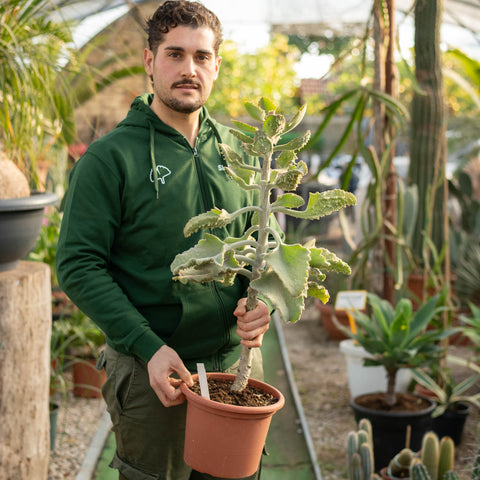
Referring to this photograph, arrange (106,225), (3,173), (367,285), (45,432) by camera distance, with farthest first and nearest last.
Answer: (367,285) < (45,432) < (3,173) < (106,225)

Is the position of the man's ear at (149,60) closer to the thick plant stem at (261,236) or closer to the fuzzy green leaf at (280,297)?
the thick plant stem at (261,236)

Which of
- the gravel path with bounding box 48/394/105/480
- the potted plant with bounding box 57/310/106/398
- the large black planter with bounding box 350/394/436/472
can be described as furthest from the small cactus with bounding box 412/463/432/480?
the potted plant with bounding box 57/310/106/398

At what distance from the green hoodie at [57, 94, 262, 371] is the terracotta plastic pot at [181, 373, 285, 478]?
0.20 m

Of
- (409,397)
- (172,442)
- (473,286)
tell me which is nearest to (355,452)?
(409,397)

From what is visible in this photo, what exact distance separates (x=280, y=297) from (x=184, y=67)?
27.2 inches

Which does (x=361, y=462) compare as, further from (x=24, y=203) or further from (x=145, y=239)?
(x=24, y=203)

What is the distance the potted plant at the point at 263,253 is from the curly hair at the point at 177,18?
39 cm

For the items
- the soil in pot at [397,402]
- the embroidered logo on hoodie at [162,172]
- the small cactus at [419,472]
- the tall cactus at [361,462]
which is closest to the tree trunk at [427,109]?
the soil in pot at [397,402]

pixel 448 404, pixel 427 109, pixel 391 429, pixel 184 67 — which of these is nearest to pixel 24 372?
pixel 184 67

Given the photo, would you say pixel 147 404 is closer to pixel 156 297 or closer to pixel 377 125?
pixel 156 297

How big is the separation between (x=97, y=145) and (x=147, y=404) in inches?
27.2

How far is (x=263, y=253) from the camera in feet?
4.28

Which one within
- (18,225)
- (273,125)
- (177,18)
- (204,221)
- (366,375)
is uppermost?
(177,18)

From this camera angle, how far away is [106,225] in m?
1.50
